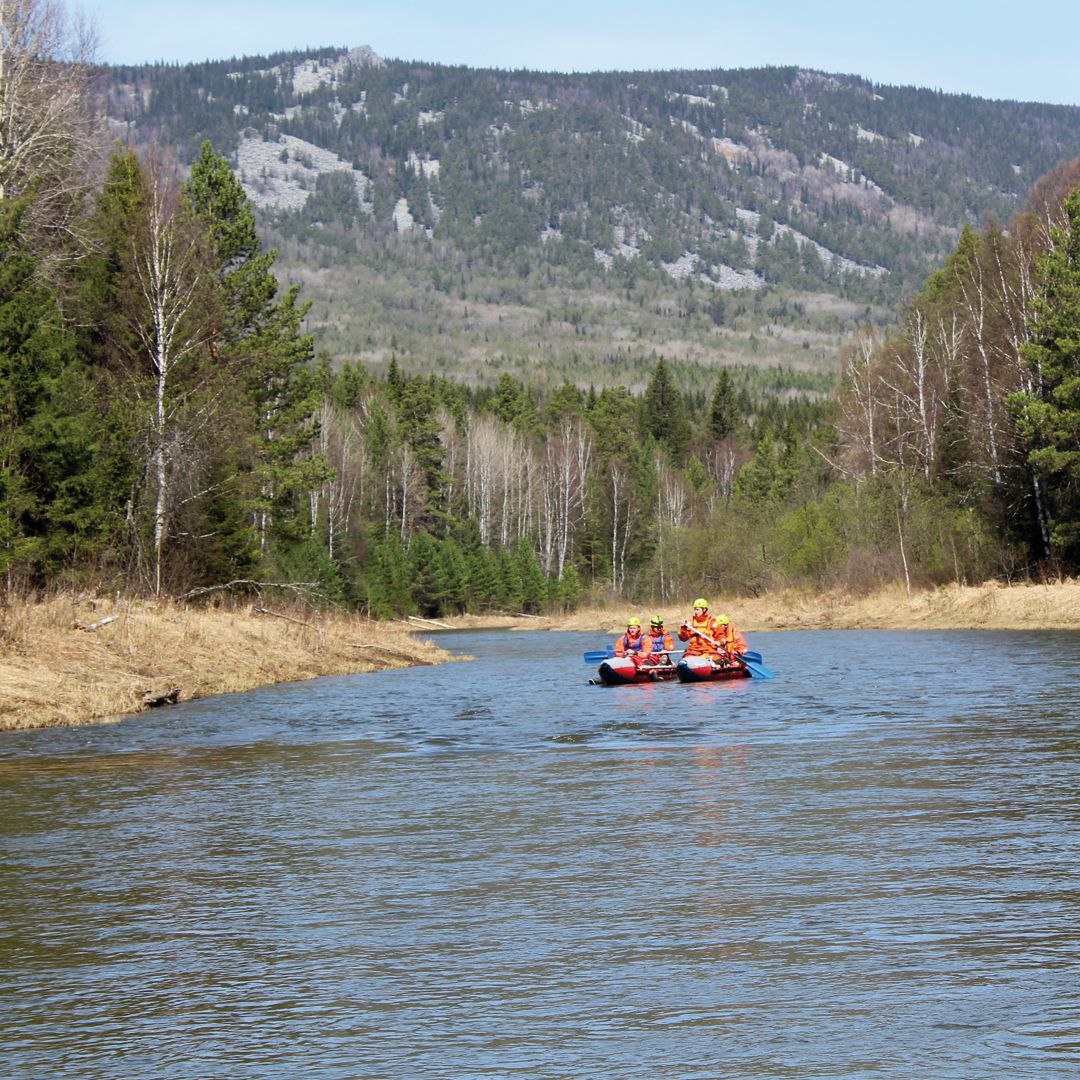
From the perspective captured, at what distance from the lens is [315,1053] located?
25.1 feet

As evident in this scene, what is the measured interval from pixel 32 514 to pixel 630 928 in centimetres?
2260

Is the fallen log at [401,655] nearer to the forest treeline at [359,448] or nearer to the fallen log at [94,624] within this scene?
the forest treeline at [359,448]

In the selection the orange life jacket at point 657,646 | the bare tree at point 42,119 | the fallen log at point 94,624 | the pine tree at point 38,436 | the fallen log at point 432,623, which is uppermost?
the bare tree at point 42,119

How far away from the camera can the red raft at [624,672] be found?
100ft

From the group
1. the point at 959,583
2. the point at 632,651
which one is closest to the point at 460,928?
the point at 632,651

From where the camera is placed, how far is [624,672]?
3070 centimetres

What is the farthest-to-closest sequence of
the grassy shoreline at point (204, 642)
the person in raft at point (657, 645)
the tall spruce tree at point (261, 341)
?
the tall spruce tree at point (261, 341) < the person in raft at point (657, 645) < the grassy shoreline at point (204, 642)

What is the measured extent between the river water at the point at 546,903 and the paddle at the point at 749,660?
32.1ft

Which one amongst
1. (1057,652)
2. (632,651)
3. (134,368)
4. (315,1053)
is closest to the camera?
(315,1053)

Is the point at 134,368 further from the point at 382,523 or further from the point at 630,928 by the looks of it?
the point at 382,523

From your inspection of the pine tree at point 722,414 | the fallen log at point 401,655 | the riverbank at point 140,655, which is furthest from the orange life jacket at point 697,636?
the pine tree at point 722,414

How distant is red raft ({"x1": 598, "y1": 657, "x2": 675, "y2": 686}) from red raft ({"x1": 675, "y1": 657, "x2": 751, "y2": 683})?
1.94ft

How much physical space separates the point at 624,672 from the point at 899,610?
87.0ft

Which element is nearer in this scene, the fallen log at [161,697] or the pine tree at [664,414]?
the fallen log at [161,697]
